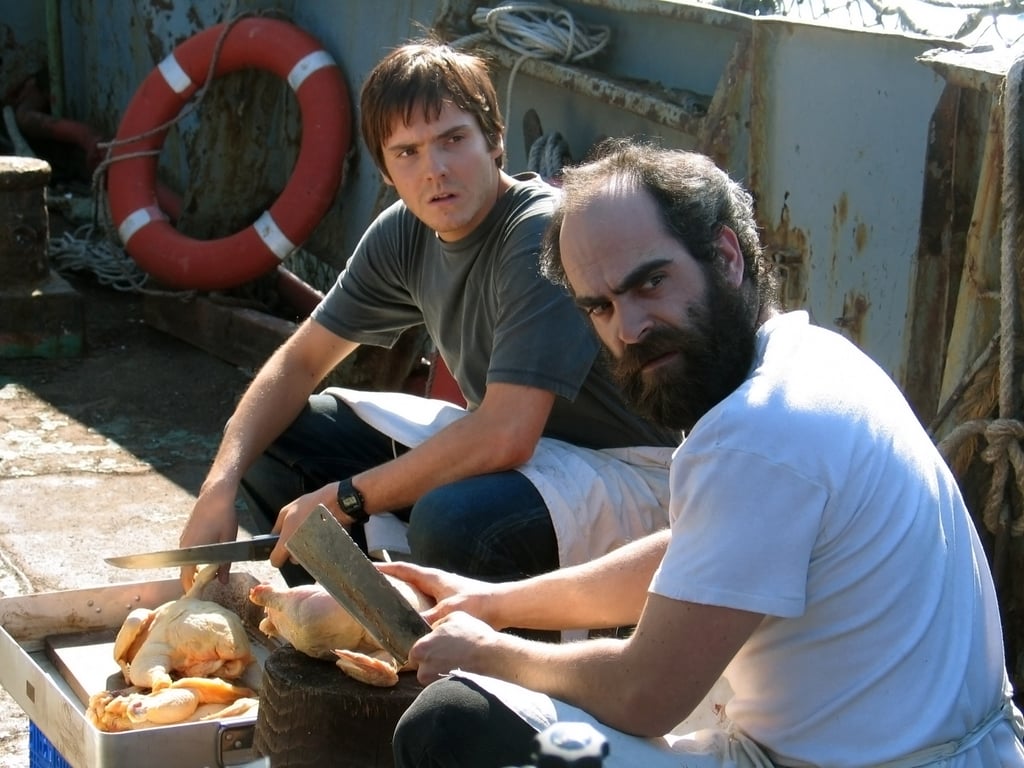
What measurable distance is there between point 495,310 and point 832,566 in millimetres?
1371

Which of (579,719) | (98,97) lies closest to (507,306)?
(579,719)

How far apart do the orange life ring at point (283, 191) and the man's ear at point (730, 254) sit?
13.5 feet

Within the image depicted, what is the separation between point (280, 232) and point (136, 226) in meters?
0.68

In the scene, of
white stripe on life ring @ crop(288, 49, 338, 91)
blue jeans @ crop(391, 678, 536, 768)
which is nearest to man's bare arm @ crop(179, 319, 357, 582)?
blue jeans @ crop(391, 678, 536, 768)

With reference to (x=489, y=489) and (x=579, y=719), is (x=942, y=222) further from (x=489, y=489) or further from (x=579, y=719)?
(x=579, y=719)

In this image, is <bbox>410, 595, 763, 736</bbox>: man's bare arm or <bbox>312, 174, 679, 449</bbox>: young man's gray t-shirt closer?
<bbox>410, 595, 763, 736</bbox>: man's bare arm

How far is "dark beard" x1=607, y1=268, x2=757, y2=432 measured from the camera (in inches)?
78.3

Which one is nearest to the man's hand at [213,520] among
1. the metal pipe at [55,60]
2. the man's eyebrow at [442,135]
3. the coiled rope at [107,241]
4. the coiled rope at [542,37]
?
the man's eyebrow at [442,135]

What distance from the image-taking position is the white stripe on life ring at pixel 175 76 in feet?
20.7

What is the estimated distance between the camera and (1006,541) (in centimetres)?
298

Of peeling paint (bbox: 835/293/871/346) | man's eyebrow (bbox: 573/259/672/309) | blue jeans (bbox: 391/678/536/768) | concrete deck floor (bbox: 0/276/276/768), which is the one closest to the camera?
blue jeans (bbox: 391/678/536/768)

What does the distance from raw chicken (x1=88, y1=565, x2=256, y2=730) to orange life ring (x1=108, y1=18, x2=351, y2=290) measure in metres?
3.34

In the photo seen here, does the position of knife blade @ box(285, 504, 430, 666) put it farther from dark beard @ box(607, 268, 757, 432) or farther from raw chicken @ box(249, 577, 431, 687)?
dark beard @ box(607, 268, 757, 432)

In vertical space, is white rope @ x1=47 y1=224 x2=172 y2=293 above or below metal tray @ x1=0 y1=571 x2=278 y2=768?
below
